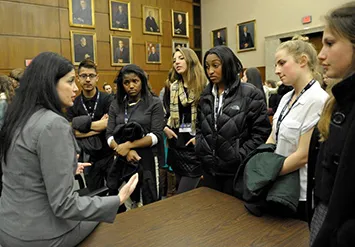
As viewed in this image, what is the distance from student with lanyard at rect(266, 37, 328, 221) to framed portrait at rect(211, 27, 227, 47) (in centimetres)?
1041

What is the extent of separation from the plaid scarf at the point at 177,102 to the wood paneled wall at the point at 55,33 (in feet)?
22.8

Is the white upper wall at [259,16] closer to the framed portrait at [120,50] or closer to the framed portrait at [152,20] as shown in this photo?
the framed portrait at [152,20]

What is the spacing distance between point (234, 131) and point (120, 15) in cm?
908

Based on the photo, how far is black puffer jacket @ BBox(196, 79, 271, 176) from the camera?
217cm

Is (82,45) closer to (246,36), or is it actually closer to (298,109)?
(246,36)

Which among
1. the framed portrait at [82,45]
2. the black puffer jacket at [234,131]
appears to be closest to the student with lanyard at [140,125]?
the black puffer jacket at [234,131]

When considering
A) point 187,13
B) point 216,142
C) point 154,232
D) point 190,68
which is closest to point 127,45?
point 187,13

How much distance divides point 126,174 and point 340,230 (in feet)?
6.10

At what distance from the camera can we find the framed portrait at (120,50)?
9.99 m

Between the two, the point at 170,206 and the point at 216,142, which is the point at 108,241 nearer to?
the point at 170,206

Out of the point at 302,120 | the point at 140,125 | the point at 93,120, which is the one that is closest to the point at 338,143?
the point at 302,120

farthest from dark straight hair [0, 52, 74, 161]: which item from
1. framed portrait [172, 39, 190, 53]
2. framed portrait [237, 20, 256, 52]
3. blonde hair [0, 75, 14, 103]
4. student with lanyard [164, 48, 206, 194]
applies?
framed portrait [237, 20, 256, 52]

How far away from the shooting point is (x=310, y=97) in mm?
1665

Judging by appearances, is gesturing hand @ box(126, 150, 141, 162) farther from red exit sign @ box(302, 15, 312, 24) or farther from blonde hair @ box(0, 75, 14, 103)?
red exit sign @ box(302, 15, 312, 24)
